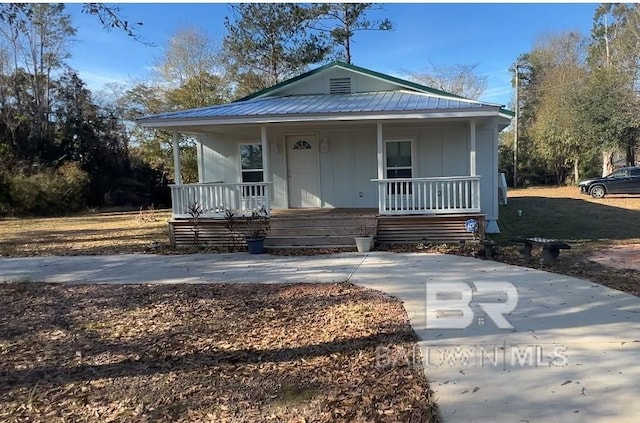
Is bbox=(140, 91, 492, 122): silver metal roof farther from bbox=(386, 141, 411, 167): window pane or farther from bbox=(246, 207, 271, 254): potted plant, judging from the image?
bbox=(246, 207, 271, 254): potted plant

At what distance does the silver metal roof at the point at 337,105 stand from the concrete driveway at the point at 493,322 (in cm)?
335

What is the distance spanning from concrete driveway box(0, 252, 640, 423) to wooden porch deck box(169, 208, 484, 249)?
1.12m

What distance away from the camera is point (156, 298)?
614 cm

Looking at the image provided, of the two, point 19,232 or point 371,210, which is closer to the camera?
point 371,210

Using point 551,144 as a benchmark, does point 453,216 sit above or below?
below

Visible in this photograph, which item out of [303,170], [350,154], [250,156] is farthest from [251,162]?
[350,154]

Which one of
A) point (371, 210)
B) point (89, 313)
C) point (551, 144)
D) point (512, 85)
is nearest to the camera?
point (89, 313)

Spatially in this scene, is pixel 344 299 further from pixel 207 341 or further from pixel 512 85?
pixel 512 85

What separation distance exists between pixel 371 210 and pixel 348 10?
16.2m

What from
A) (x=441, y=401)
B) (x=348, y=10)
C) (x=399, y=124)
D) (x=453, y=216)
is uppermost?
(x=348, y=10)

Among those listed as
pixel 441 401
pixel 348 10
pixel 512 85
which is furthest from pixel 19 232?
pixel 512 85

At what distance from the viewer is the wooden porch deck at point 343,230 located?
9867 millimetres

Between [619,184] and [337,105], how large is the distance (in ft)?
58.1

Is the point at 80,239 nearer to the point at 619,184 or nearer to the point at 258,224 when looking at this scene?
the point at 258,224
